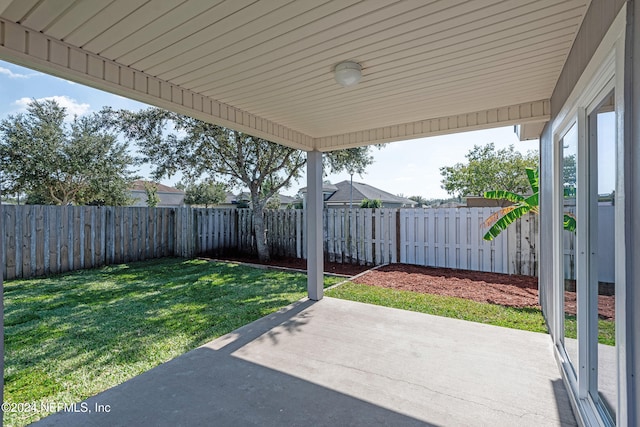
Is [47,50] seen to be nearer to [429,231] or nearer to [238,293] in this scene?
[238,293]

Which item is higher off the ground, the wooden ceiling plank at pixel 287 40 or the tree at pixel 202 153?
the tree at pixel 202 153

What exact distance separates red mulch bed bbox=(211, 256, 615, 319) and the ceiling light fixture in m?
4.45

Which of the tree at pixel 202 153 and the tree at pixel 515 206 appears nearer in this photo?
the tree at pixel 515 206

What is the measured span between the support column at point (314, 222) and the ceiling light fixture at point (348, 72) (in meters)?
2.67

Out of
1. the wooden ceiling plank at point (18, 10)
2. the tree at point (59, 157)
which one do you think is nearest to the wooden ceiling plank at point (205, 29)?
the wooden ceiling plank at point (18, 10)

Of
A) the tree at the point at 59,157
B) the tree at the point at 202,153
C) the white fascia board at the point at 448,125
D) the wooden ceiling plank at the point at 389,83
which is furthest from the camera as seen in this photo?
the tree at the point at 59,157

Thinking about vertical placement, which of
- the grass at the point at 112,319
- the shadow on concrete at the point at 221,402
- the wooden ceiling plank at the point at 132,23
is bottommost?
the shadow on concrete at the point at 221,402

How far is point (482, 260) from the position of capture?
7.50 metres

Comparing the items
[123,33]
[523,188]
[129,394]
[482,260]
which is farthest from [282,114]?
[523,188]

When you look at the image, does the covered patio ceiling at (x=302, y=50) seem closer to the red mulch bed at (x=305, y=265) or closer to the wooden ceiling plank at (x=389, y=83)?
the wooden ceiling plank at (x=389, y=83)

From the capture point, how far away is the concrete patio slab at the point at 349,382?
2473 mm

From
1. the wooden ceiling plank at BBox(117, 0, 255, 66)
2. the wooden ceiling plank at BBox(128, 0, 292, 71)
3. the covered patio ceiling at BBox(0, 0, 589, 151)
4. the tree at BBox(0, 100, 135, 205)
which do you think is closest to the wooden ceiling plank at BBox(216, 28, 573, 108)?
the covered patio ceiling at BBox(0, 0, 589, 151)

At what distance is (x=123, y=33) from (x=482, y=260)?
781 centimetres

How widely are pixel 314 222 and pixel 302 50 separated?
3369 mm
